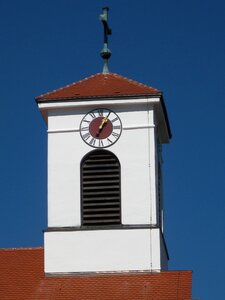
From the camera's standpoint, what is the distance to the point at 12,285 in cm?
4550

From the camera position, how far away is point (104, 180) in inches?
1841

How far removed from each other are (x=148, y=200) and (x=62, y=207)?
8.70 feet

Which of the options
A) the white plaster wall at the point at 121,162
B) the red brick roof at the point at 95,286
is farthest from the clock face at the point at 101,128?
the red brick roof at the point at 95,286

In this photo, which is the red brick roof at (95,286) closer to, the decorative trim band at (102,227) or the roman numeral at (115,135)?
the decorative trim band at (102,227)

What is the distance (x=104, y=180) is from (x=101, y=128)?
1.62 metres

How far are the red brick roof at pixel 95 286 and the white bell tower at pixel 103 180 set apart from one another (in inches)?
18.6

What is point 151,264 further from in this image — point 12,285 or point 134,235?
point 12,285

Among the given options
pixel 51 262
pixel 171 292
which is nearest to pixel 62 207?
pixel 51 262

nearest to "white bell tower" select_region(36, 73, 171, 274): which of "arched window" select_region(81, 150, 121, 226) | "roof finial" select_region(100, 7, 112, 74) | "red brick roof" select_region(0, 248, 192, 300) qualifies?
"arched window" select_region(81, 150, 121, 226)

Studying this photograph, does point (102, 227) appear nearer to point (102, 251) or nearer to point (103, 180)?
point (102, 251)

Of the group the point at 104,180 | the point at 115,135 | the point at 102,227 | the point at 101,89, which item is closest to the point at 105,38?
the point at 101,89

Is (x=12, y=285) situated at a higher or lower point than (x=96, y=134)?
lower

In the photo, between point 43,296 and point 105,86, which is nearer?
point 43,296

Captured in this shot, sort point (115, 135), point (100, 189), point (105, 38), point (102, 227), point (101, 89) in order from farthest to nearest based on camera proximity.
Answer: point (105, 38) → point (101, 89) → point (115, 135) → point (100, 189) → point (102, 227)
